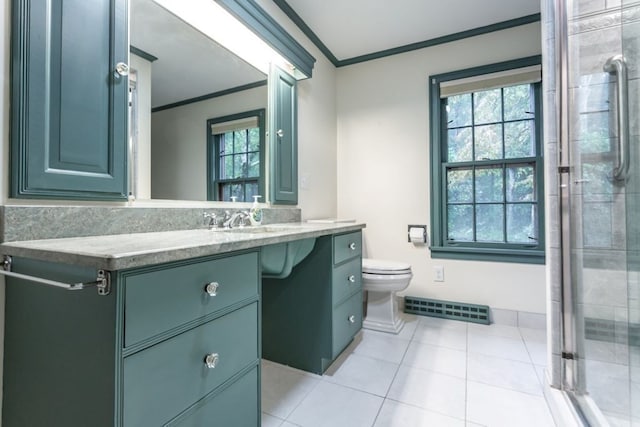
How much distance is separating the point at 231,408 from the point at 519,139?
8.37 feet

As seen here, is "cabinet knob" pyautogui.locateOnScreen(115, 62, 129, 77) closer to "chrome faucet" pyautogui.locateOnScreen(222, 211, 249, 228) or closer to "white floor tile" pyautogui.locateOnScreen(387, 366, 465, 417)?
"chrome faucet" pyautogui.locateOnScreen(222, 211, 249, 228)

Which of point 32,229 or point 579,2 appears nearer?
point 32,229

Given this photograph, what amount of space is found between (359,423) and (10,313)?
49.2 inches

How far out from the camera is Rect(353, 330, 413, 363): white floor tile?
1812 millimetres

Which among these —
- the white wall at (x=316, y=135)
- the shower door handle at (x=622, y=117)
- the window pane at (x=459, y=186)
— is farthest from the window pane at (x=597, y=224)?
the white wall at (x=316, y=135)

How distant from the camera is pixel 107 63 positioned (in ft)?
3.36

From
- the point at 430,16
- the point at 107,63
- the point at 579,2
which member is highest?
the point at 430,16

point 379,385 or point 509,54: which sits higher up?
point 509,54

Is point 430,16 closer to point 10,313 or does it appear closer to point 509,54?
point 509,54

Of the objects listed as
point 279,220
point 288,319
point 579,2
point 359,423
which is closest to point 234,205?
point 279,220

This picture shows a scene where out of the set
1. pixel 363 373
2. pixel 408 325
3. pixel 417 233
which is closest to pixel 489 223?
pixel 417 233

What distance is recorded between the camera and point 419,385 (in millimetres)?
1512

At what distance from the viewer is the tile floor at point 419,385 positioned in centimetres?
128

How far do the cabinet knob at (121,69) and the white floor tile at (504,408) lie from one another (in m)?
1.91
